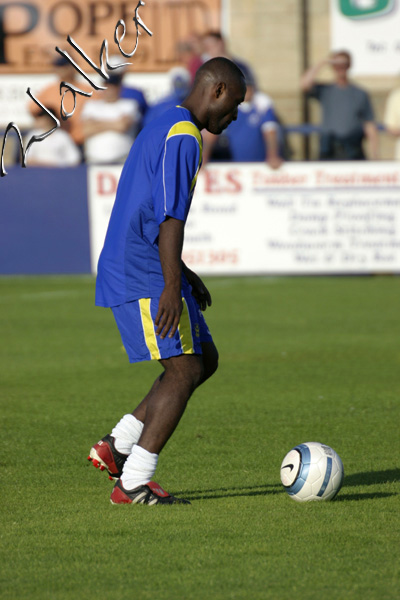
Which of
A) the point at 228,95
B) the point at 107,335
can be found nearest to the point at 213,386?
the point at 107,335

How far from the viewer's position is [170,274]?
467 centimetres

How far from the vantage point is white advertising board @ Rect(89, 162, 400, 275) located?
14898 millimetres

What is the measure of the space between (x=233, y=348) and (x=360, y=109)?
6.79 m

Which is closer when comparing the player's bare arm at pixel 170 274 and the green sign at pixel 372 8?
the player's bare arm at pixel 170 274

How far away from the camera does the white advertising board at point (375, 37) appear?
2123 cm

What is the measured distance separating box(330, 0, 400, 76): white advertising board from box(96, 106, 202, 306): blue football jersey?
17.2 m

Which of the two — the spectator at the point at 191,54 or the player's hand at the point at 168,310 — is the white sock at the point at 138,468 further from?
the spectator at the point at 191,54

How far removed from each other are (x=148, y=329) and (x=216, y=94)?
1.05m

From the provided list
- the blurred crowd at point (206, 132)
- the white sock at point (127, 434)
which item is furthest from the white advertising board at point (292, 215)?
the white sock at point (127, 434)

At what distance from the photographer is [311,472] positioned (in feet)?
16.2

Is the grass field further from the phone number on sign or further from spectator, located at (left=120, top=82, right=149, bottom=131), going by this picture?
spectator, located at (left=120, top=82, right=149, bottom=131)

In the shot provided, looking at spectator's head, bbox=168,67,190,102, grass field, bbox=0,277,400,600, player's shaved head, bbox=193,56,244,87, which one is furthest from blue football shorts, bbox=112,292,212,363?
spectator's head, bbox=168,67,190,102

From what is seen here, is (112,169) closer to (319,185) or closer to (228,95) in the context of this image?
(319,185)

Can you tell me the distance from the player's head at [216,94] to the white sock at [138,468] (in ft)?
4.69
